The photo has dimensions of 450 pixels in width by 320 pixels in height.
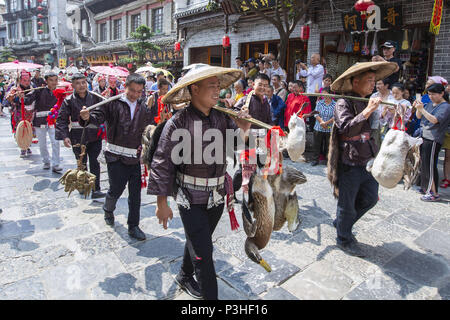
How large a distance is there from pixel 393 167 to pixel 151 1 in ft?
78.6

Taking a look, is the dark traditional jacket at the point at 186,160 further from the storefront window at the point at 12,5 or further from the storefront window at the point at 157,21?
the storefront window at the point at 12,5

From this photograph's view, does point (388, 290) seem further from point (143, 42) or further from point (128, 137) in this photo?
point (143, 42)

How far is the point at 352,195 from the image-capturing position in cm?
343

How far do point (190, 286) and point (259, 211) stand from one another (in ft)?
3.41

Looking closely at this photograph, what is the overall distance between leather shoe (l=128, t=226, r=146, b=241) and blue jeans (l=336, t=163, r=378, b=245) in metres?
2.18

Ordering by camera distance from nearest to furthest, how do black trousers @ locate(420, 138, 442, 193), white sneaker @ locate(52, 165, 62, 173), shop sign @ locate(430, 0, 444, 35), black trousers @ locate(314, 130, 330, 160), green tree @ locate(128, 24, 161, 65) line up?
black trousers @ locate(420, 138, 442, 193) < white sneaker @ locate(52, 165, 62, 173) < shop sign @ locate(430, 0, 444, 35) < black trousers @ locate(314, 130, 330, 160) < green tree @ locate(128, 24, 161, 65)

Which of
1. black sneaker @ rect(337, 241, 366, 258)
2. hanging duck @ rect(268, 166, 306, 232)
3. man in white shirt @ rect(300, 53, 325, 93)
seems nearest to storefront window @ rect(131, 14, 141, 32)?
man in white shirt @ rect(300, 53, 325, 93)

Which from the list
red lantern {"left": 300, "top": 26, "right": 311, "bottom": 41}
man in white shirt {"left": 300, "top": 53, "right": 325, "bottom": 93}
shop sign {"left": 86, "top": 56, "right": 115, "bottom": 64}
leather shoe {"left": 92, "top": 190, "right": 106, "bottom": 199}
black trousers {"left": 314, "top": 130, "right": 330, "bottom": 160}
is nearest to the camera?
leather shoe {"left": 92, "top": 190, "right": 106, "bottom": 199}

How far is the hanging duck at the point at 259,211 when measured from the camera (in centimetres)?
Result: 225

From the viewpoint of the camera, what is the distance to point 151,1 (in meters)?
22.8

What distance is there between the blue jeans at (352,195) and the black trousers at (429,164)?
7.99 ft

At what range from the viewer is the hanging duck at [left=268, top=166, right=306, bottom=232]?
2.37m

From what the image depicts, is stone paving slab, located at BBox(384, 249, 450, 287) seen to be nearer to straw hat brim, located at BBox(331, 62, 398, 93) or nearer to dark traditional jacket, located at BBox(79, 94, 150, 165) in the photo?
straw hat brim, located at BBox(331, 62, 398, 93)
